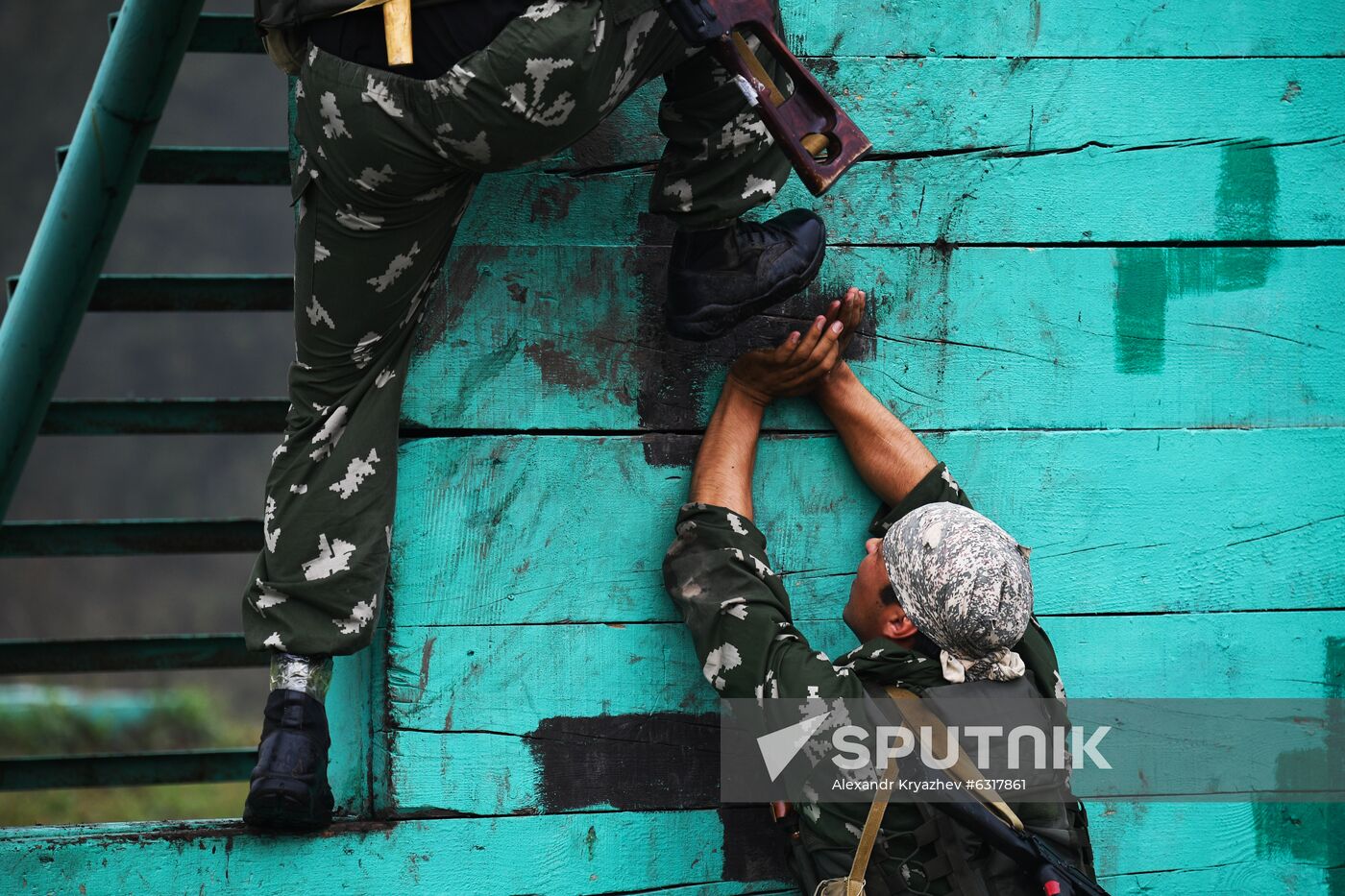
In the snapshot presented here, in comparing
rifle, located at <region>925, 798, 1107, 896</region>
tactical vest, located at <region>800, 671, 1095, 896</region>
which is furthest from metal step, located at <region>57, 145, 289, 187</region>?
rifle, located at <region>925, 798, 1107, 896</region>

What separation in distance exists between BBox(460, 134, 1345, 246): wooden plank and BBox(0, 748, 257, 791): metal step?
1688 mm

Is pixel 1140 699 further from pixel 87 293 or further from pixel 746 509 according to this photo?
pixel 87 293

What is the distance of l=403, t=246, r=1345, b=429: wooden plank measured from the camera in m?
2.26

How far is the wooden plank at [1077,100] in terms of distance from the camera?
2402mm

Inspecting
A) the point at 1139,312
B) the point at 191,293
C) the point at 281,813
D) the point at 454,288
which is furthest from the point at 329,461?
the point at 1139,312

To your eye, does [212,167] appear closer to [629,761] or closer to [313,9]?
[313,9]

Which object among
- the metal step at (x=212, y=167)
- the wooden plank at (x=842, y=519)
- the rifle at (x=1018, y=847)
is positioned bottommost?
the rifle at (x=1018, y=847)

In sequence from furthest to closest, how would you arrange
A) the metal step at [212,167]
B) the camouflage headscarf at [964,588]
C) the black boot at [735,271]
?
1. the metal step at [212,167]
2. the black boot at [735,271]
3. the camouflage headscarf at [964,588]

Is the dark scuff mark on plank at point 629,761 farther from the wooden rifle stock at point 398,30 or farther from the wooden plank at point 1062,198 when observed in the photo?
the wooden rifle stock at point 398,30

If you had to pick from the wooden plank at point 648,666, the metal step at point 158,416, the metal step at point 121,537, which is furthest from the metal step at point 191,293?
the wooden plank at point 648,666

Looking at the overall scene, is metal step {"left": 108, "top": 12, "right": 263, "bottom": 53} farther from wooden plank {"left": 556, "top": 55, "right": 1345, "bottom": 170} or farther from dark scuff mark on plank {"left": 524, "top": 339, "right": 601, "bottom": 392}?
wooden plank {"left": 556, "top": 55, "right": 1345, "bottom": 170}

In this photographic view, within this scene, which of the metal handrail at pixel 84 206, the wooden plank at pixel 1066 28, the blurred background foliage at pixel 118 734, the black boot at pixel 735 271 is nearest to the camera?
the black boot at pixel 735 271

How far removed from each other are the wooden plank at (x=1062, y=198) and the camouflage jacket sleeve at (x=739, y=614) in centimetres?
56

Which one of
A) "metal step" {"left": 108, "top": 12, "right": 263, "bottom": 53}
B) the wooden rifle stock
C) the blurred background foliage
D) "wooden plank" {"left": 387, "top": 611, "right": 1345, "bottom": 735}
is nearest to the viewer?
the wooden rifle stock
